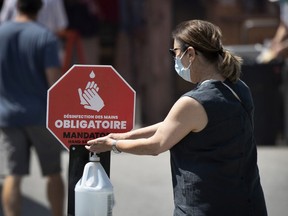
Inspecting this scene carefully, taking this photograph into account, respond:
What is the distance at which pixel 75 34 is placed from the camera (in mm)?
10586

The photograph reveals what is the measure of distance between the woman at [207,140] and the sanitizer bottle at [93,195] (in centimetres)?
15

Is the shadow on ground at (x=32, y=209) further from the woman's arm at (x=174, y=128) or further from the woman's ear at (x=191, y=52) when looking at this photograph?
the woman's ear at (x=191, y=52)

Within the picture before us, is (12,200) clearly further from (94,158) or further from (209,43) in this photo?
(209,43)

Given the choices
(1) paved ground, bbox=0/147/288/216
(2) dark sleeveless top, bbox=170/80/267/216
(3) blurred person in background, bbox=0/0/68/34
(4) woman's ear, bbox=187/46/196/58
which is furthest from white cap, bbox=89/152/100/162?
(3) blurred person in background, bbox=0/0/68/34

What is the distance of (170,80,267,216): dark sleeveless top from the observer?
4371 mm

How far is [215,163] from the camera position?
4383mm

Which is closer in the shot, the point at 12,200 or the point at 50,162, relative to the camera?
the point at 12,200

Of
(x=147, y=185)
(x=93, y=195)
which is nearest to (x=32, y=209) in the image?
(x=147, y=185)

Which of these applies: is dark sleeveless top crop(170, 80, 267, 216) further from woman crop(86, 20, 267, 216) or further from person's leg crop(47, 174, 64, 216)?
person's leg crop(47, 174, 64, 216)

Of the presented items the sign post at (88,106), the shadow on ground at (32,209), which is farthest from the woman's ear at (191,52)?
the shadow on ground at (32,209)

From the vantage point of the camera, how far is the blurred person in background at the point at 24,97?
6859 mm

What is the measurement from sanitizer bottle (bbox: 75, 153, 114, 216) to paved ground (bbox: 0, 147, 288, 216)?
3.30 meters

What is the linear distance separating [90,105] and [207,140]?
0.60m

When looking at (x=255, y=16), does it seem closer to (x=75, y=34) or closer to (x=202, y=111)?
(x=75, y=34)
